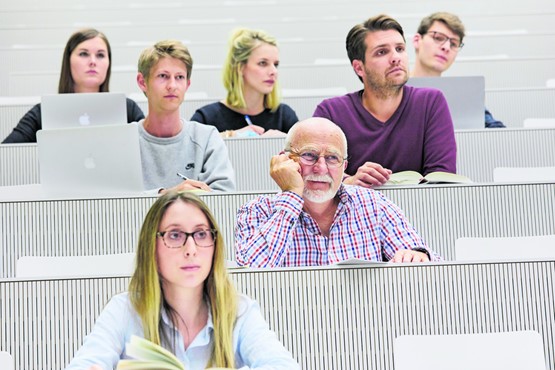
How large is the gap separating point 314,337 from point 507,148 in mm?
2194

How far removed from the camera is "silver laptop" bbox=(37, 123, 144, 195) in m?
3.54

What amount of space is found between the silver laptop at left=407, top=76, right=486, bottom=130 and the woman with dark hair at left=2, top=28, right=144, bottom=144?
4.38 ft

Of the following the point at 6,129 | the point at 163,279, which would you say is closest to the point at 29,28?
the point at 6,129

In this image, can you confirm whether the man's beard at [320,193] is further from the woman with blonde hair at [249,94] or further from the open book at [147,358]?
the woman with blonde hair at [249,94]

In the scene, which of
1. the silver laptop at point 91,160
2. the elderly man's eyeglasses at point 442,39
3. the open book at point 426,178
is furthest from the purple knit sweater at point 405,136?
the elderly man's eyeglasses at point 442,39

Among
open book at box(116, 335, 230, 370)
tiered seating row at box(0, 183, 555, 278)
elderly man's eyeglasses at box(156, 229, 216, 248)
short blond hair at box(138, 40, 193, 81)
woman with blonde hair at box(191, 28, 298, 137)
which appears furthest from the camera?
woman with blonde hair at box(191, 28, 298, 137)

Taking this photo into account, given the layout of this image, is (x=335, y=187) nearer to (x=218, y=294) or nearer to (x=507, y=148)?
(x=218, y=294)

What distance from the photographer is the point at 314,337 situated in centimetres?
263

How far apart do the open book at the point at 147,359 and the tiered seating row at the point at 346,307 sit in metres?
0.76

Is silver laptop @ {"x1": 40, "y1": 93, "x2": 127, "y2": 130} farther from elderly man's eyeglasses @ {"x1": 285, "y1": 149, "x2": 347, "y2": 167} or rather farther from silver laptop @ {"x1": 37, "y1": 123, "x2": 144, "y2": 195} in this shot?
elderly man's eyeglasses @ {"x1": 285, "y1": 149, "x2": 347, "y2": 167}

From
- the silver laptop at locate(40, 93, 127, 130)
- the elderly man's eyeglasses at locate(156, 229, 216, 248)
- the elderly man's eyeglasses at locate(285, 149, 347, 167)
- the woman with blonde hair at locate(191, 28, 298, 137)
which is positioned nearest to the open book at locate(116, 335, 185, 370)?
the elderly man's eyeglasses at locate(156, 229, 216, 248)

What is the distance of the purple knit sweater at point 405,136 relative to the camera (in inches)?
148

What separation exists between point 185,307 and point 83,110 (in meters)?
2.03

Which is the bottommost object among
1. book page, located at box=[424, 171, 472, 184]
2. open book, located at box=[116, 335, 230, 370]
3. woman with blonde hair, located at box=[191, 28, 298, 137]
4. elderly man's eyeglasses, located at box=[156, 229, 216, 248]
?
open book, located at box=[116, 335, 230, 370]
